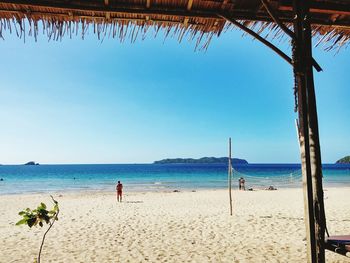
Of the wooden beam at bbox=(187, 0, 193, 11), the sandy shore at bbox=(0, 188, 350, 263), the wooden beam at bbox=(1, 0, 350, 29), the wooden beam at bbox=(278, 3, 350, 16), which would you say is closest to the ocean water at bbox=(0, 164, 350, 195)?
the sandy shore at bbox=(0, 188, 350, 263)

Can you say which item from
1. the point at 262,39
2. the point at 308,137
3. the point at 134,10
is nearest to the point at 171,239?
the point at 308,137

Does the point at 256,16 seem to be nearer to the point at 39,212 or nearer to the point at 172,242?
the point at 39,212

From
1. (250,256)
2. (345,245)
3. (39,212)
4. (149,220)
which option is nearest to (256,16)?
(345,245)

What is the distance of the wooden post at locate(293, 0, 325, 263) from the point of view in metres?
2.52

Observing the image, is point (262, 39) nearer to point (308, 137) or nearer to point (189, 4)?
point (189, 4)

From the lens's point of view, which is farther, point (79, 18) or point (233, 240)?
point (233, 240)

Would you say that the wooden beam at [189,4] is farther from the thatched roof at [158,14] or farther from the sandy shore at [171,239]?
the sandy shore at [171,239]

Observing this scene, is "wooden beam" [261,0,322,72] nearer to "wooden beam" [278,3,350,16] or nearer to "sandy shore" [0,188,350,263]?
"wooden beam" [278,3,350,16]

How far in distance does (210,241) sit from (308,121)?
4.76 meters

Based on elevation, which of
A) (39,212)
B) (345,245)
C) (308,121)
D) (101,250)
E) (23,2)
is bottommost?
(101,250)

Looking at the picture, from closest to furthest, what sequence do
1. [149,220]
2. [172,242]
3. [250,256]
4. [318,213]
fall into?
[318,213], [250,256], [172,242], [149,220]

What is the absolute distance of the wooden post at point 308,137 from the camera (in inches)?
99.3

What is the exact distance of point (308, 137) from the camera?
8.46ft

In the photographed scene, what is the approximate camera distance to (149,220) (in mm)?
9570
